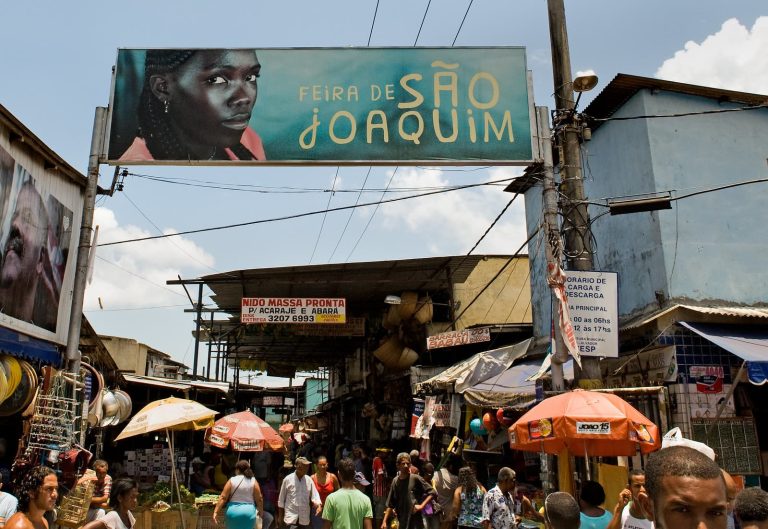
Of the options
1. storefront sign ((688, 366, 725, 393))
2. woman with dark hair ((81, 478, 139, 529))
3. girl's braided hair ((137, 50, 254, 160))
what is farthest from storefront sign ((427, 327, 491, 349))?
woman with dark hair ((81, 478, 139, 529))

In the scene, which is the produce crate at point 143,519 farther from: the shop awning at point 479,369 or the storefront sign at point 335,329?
the storefront sign at point 335,329

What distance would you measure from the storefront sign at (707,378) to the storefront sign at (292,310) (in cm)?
880

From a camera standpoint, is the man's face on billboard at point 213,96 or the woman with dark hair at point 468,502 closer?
the woman with dark hair at point 468,502

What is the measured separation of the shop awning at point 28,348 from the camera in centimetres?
871

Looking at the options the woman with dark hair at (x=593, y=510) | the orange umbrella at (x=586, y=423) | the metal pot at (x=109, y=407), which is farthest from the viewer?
the metal pot at (x=109, y=407)

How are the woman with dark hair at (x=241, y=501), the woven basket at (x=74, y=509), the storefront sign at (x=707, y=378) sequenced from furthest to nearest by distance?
1. the storefront sign at (x=707, y=378)
2. the woman with dark hair at (x=241, y=501)
3. the woven basket at (x=74, y=509)

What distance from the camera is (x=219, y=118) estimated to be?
942 cm

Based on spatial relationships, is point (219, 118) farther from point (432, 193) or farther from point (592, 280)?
point (592, 280)

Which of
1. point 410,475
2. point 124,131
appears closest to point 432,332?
point 410,475

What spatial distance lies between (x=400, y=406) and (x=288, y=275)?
588 cm

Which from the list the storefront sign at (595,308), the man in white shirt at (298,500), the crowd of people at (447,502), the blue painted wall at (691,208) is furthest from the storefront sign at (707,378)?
the man in white shirt at (298,500)

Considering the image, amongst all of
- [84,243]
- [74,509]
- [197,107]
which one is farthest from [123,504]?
[197,107]

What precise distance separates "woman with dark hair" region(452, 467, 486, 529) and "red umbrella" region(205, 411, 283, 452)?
380cm

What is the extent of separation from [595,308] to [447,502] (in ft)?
13.6
